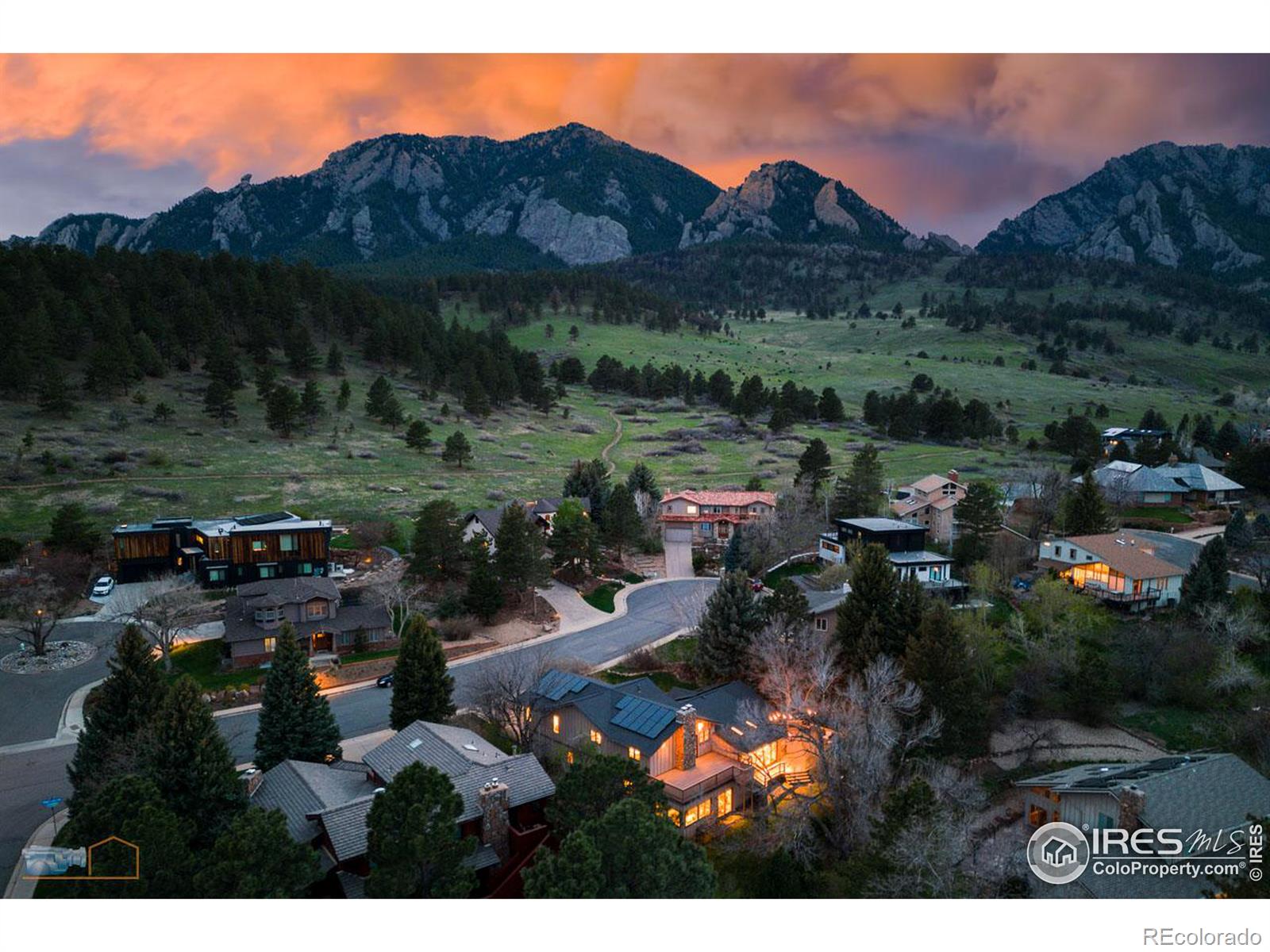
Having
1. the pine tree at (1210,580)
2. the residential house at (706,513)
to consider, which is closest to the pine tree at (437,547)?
the residential house at (706,513)

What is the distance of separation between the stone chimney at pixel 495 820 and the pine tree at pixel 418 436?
64.5 m

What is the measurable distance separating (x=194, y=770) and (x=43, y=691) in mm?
19232

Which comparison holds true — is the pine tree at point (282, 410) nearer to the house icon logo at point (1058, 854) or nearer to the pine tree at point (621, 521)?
the pine tree at point (621, 521)

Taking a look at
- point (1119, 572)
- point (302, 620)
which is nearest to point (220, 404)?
point (302, 620)

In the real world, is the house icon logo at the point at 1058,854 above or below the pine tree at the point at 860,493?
below

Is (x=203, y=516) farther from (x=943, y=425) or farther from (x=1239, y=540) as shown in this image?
(x=943, y=425)

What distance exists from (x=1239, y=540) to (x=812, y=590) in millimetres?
33496

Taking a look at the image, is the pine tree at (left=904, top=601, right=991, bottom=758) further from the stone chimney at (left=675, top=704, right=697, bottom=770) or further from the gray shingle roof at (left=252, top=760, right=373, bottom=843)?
the gray shingle roof at (left=252, top=760, right=373, bottom=843)

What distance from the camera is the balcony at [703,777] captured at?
2778 cm

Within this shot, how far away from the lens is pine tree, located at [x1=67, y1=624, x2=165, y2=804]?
26031 mm

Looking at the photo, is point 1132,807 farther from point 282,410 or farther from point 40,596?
point 282,410

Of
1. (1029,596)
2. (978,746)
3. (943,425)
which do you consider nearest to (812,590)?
(1029,596)

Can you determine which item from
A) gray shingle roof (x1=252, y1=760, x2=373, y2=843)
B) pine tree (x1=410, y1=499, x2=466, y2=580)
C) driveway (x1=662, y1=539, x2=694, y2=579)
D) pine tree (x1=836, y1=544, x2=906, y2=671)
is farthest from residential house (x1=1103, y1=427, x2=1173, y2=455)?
gray shingle roof (x1=252, y1=760, x2=373, y2=843)

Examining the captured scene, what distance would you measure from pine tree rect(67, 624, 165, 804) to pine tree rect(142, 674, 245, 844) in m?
2.13
